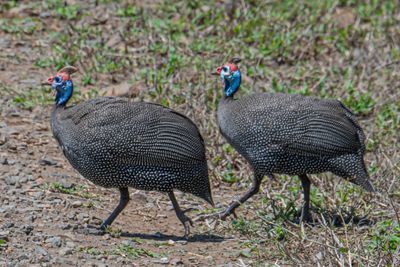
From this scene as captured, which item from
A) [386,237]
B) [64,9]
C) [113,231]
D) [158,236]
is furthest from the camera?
[64,9]

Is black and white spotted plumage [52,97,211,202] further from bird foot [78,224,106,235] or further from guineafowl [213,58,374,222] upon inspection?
guineafowl [213,58,374,222]

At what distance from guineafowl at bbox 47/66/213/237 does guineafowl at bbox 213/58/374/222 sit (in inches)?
17.0

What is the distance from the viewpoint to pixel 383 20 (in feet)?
35.3

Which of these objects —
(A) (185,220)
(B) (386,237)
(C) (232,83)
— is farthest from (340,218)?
(C) (232,83)

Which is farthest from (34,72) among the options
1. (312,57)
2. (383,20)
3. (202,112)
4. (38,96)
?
(383,20)

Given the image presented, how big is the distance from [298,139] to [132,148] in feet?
3.83

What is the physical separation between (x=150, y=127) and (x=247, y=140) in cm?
78

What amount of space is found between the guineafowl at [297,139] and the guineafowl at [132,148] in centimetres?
43

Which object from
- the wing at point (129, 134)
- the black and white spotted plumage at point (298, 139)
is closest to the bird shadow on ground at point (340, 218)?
the black and white spotted plumage at point (298, 139)

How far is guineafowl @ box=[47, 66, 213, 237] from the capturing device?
6.12 metres

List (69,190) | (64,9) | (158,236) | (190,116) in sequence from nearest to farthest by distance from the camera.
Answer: (158,236), (69,190), (190,116), (64,9)

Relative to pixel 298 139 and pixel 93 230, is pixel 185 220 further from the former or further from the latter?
pixel 298 139

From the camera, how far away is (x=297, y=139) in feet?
21.5

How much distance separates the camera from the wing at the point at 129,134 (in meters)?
6.12
